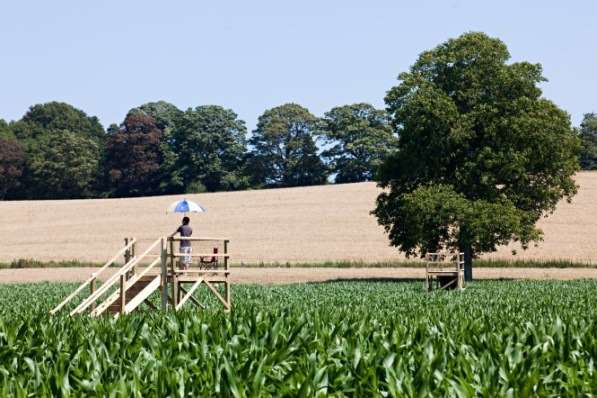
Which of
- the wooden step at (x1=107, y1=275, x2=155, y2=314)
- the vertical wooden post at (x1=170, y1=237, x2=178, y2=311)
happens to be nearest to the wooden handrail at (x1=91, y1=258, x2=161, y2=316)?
the wooden step at (x1=107, y1=275, x2=155, y2=314)

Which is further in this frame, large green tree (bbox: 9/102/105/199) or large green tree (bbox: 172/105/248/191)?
large green tree (bbox: 172/105/248/191)

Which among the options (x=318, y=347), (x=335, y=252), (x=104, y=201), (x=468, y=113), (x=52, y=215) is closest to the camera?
(x=318, y=347)

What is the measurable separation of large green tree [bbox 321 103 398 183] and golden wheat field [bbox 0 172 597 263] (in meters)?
23.0

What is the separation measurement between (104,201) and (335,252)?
4487 cm

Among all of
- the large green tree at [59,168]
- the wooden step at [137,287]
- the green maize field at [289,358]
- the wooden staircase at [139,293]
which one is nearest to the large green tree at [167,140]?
the large green tree at [59,168]

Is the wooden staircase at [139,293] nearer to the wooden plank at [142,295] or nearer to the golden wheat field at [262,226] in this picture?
the wooden plank at [142,295]

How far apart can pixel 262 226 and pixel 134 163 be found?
49889mm

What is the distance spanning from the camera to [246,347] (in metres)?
12.9

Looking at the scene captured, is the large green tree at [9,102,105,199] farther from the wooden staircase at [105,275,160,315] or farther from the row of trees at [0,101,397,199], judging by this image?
the wooden staircase at [105,275,160,315]

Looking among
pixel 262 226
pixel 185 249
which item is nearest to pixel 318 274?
pixel 262 226

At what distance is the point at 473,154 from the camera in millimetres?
55312

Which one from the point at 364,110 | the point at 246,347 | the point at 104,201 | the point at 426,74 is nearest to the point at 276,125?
the point at 364,110

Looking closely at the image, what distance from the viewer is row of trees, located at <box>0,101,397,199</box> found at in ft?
440

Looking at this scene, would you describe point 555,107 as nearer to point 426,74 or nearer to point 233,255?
point 426,74
